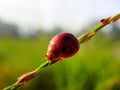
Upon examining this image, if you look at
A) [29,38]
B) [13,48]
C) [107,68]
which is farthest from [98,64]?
[29,38]

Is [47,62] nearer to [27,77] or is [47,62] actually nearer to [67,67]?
[27,77]

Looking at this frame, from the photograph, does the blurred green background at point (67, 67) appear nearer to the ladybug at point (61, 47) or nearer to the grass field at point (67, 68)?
the grass field at point (67, 68)

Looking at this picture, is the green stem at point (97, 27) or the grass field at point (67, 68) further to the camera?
the grass field at point (67, 68)

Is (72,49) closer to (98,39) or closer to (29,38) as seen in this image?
(98,39)

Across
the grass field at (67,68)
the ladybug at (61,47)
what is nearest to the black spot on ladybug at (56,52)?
the ladybug at (61,47)

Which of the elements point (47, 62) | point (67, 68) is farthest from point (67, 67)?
point (47, 62)

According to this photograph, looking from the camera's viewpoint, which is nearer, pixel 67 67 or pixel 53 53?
pixel 53 53
